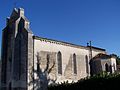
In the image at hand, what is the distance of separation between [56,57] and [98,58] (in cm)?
772

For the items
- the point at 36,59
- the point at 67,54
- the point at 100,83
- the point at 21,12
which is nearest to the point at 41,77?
the point at 36,59

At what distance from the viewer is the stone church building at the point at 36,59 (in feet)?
128

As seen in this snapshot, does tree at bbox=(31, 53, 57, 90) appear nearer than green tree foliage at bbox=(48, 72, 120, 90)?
No

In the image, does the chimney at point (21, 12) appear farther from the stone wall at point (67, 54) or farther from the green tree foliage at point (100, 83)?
the green tree foliage at point (100, 83)

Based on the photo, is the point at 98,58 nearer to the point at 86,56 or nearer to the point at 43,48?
the point at 86,56

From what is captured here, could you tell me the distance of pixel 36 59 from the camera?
40.0 meters

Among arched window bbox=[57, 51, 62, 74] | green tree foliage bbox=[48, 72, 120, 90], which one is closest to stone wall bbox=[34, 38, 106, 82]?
arched window bbox=[57, 51, 62, 74]

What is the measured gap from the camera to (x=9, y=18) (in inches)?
1777

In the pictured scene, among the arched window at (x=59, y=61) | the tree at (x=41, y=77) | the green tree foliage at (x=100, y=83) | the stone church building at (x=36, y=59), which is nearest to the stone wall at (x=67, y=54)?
the stone church building at (x=36, y=59)

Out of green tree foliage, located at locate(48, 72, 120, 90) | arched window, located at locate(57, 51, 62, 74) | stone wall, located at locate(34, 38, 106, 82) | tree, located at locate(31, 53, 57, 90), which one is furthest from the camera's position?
arched window, located at locate(57, 51, 62, 74)

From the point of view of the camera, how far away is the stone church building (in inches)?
1541

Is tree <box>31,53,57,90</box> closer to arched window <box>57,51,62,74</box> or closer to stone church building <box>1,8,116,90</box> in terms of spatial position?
stone church building <box>1,8,116,90</box>

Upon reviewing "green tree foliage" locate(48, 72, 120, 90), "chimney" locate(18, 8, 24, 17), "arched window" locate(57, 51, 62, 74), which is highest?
"chimney" locate(18, 8, 24, 17)

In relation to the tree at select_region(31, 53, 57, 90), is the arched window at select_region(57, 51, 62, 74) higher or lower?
higher
